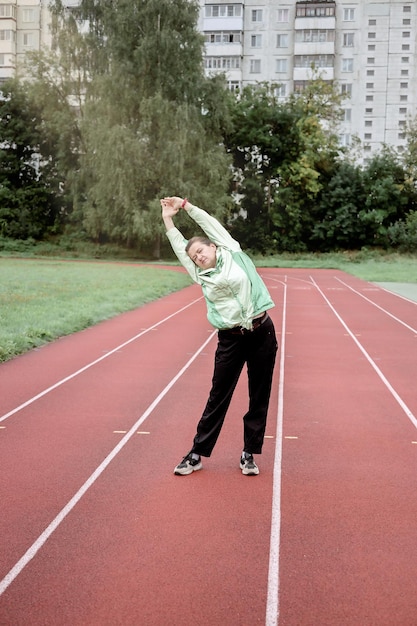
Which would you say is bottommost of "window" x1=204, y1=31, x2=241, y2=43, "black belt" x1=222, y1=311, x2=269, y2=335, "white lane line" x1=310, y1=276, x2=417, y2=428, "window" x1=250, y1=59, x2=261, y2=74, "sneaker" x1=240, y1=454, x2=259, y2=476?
"white lane line" x1=310, y1=276, x2=417, y2=428

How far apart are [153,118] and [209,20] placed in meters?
26.4

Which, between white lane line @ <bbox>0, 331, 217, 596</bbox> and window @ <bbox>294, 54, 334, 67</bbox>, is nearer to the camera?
white lane line @ <bbox>0, 331, 217, 596</bbox>

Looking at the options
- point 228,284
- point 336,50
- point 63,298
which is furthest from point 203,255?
point 336,50

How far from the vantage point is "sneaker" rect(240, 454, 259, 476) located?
4.39 metres

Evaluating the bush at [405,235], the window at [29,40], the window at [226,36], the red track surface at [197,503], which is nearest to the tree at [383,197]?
the bush at [405,235]

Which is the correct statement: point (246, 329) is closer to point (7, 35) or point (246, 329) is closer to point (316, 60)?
point (316, 60)

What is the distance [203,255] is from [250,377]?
0.88m

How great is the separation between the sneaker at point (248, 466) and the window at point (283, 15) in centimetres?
6019

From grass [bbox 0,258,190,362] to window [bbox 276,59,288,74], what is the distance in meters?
41.3

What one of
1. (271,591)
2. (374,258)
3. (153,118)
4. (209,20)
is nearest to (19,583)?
(271,591)

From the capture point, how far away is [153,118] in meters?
32.9

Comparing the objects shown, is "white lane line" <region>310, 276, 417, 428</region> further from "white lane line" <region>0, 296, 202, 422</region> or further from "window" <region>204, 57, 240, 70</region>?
"window" <region>204, 57, 240, 70</region>

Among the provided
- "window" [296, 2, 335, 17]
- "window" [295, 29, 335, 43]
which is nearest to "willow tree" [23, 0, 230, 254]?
"window" [295, 29, 335, 43]

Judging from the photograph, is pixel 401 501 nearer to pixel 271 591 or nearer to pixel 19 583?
pixel 271 591
